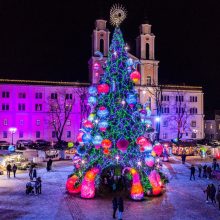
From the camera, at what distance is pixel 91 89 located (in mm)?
23891

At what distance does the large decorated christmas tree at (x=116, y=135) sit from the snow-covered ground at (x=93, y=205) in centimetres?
128

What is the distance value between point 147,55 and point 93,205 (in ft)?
159

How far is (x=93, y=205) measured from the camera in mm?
20750

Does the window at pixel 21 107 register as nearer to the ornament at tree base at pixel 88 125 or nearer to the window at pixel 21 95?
the window at pixel 21 95

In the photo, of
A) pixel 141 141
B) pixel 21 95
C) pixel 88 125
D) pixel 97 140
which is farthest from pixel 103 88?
pixel 21 95

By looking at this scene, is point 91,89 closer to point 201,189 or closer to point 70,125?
point 201,189

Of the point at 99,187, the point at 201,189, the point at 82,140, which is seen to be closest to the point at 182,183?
the point at 201,189

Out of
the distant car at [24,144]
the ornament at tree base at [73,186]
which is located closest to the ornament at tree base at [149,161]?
the ornament at tree base at [73,186]

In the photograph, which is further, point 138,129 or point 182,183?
point 182,183

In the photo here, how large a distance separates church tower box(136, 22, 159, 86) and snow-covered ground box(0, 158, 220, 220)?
3942 cm

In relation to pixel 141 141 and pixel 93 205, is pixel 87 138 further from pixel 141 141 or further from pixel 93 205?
pixel 93 205

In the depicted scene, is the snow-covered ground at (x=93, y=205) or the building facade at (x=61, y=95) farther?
the building facade at (x=61, y=95)

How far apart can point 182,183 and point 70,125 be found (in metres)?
39.7

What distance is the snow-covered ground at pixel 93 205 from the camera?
1841 cm
